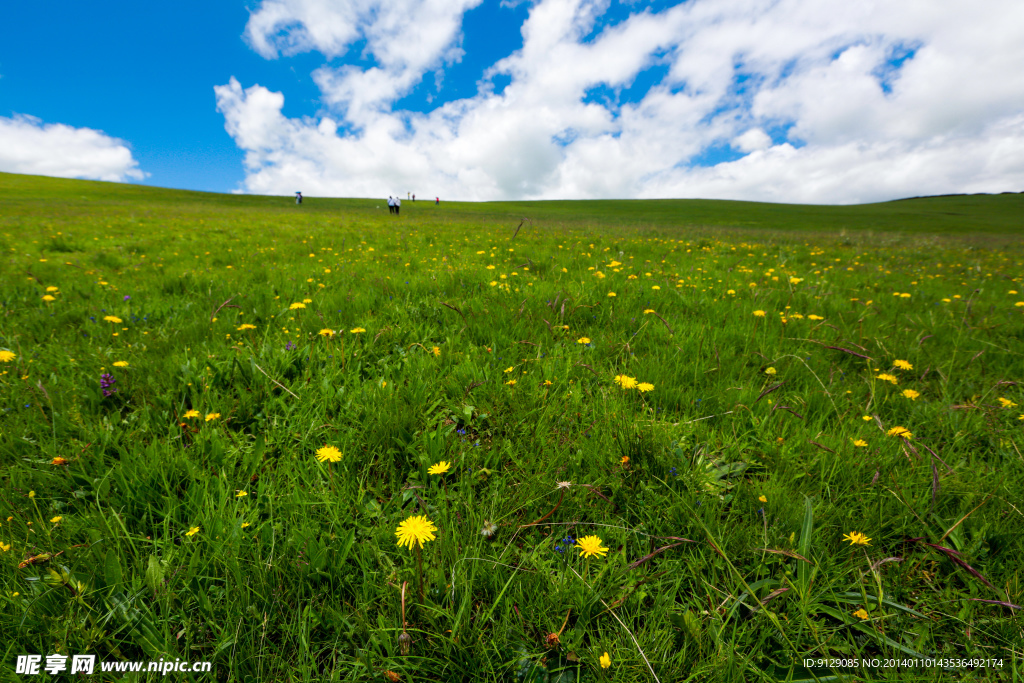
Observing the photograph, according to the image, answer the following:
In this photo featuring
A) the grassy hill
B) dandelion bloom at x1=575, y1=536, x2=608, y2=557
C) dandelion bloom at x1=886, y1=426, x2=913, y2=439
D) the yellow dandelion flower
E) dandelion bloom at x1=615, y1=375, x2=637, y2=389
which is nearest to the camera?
dandelion bloom at x1=575, y1=536, x2=608, y2=557

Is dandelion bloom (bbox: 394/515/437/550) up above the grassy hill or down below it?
below

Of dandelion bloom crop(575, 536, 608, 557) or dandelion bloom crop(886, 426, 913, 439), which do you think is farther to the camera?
dandelion bloom crop(886, 426, 913, 439)

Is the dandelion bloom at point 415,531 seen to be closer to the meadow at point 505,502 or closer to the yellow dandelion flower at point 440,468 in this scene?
the meadow at point 505,502

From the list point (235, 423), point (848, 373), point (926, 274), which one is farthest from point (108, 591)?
point (926, 274)

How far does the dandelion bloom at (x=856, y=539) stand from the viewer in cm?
132

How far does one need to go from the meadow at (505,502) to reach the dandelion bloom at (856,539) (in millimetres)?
21

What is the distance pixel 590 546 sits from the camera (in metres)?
1.26

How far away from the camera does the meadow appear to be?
1.06m

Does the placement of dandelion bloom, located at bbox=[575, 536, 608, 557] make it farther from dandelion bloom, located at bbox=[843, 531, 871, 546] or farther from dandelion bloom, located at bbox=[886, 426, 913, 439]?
dandelion bloom, located at bbox=[886, 426, 913, 439]

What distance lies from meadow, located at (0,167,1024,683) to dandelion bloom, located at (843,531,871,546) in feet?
0.07

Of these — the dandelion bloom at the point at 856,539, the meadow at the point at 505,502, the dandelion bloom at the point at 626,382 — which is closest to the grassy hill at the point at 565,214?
the meadow at the point at 505,502

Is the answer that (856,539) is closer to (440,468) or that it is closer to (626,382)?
(626,382)

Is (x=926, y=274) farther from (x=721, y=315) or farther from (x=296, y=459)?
(x=296, y=459)

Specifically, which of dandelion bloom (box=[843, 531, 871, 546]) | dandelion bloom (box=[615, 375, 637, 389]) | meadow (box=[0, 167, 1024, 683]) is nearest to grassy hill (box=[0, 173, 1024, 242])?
meadow (box=[0, 167, 1024, 683])
